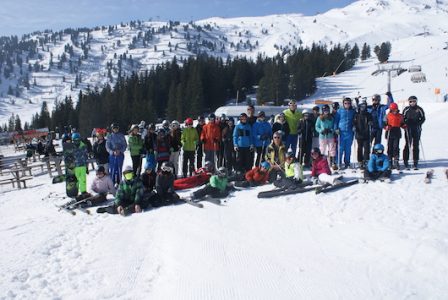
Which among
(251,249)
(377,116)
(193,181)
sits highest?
(377,116)

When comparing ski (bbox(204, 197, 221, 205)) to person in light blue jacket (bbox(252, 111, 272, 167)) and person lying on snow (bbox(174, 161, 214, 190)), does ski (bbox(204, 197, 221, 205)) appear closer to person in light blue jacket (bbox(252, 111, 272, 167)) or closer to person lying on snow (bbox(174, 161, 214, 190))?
person lying on snow (bbox(174, 161, 214, 190))

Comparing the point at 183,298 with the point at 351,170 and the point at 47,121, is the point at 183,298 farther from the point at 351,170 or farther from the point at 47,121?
the point at 47,121

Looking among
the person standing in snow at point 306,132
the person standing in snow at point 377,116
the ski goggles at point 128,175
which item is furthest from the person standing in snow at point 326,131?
the ski goggles at point 128,175

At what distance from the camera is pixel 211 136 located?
37.8ft

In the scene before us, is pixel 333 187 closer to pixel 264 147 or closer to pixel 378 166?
pixel 378 166

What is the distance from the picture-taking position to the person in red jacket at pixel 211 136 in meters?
11.5

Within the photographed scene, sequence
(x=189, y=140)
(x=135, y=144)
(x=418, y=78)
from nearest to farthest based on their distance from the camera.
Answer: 1. (x=135, y=144)
2. (x=189, y=140)
3. (x=418, y=78)

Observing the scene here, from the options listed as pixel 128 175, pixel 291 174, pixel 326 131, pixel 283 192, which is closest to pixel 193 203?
pixel 128 175

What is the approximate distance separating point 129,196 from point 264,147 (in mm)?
4082

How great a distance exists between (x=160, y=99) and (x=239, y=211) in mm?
59759

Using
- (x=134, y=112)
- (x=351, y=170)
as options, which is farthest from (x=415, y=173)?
(x=134, y=112)

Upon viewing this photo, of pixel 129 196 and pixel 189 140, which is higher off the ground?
pixel 189 140

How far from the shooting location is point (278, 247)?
6.32 m

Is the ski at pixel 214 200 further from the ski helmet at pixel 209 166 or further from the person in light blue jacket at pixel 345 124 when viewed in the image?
the person in light blue jacket at pixel 345 124
